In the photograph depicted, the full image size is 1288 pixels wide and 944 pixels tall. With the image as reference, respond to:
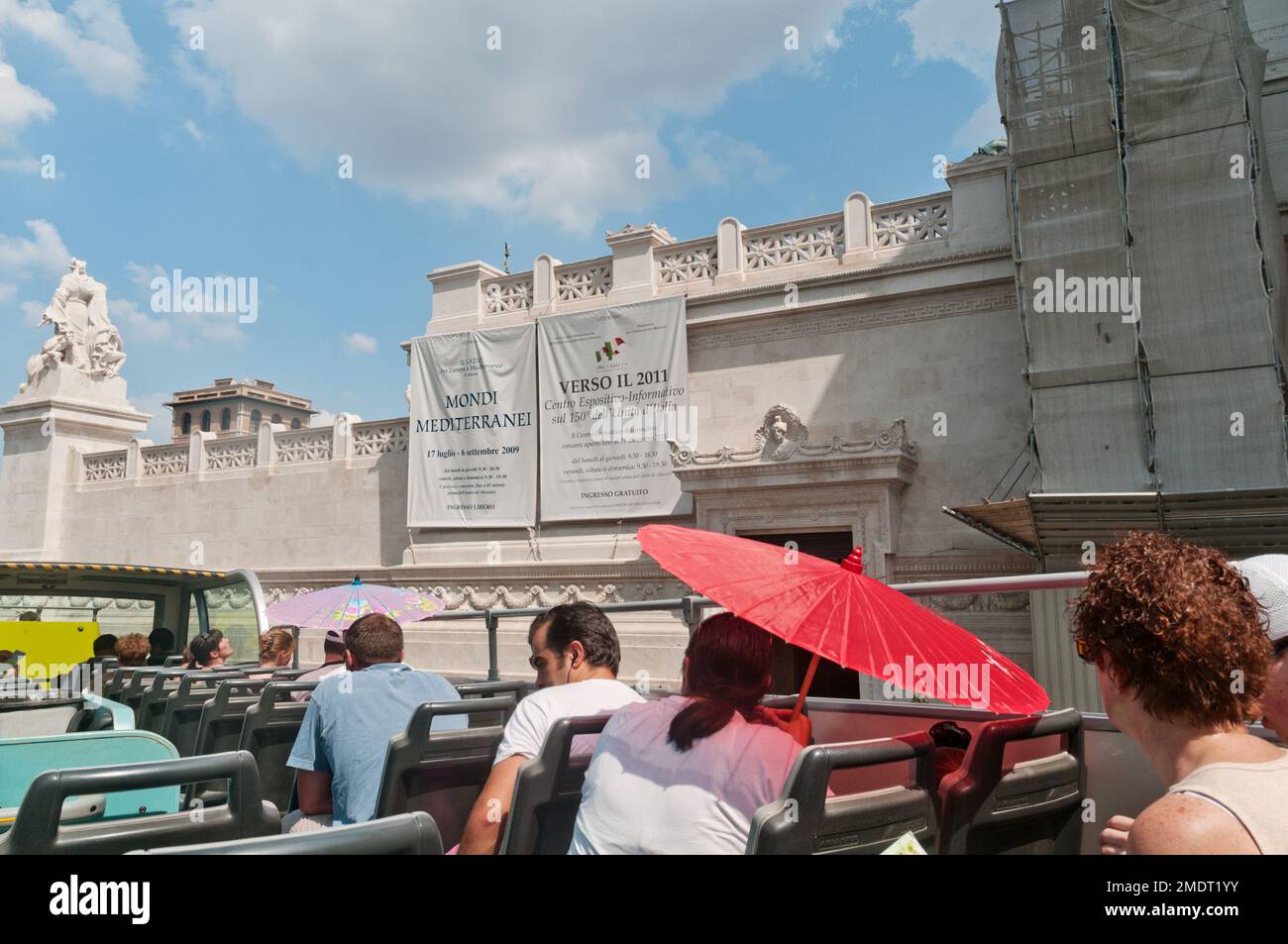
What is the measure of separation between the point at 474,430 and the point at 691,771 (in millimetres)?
15697

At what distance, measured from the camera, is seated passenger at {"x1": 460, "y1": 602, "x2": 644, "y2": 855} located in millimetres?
2973

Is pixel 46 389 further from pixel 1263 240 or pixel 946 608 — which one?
A: pixel 1263 240

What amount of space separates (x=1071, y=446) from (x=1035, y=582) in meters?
10.0

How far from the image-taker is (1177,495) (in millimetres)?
11031

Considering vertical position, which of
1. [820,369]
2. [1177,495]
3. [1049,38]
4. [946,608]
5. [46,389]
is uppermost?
[1049,38]

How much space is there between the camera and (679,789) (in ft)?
7.98

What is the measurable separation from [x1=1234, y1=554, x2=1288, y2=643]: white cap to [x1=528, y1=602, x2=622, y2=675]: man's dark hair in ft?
7.53

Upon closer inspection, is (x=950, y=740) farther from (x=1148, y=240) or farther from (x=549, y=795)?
(x=1148, y=240)

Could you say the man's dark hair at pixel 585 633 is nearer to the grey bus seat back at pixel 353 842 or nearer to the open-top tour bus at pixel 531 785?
the open-top tour bus at pixel 531 785

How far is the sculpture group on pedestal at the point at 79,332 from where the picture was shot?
22844 millimetres

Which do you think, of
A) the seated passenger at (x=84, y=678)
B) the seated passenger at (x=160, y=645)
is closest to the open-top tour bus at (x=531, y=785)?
the seated passenger at (x=84, y=678)

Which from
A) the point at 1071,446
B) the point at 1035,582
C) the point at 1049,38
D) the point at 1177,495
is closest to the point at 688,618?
the point at 1035,582

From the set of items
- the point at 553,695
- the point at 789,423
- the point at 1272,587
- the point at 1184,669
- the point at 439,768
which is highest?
the point at 789,423

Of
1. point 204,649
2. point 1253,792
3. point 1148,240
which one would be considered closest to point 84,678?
point 204,649
